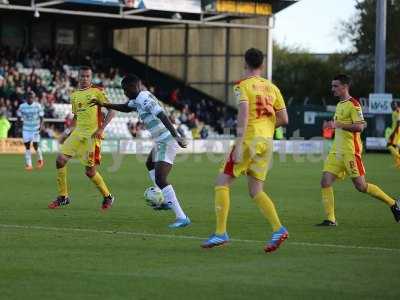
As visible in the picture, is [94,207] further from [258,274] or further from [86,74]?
[258,274]

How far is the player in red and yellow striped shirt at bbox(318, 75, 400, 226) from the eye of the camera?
591 inches

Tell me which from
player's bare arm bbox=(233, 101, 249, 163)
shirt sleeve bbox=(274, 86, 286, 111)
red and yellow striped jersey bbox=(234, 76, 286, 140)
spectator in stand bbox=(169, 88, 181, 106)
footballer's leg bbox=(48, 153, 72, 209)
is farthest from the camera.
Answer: spectator in stand bbox=(169, 88, 181, 106)

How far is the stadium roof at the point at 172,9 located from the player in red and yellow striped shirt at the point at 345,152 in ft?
104

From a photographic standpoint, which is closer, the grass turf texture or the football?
the grass turf texture

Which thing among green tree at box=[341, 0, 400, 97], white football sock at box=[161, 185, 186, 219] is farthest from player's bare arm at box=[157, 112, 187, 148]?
green tree at box=[341, 0, 400, 97]

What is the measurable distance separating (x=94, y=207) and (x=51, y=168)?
13527mm

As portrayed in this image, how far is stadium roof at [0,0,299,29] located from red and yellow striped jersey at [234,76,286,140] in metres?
34.7

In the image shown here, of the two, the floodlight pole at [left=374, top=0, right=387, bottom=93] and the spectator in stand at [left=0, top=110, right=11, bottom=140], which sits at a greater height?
the floodlight pole at [left=374, top=0, right=387, bottom=93]

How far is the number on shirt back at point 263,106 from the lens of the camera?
38.4 feet

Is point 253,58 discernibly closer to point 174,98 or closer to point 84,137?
point 84,137

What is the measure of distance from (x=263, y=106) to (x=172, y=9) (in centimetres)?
3947

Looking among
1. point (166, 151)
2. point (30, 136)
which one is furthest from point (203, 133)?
point (166, 151)

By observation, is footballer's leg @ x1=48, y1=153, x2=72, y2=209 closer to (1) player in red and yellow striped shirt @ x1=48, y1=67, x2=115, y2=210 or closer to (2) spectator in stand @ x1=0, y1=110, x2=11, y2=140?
(1) player in red and yellow striped shirt @ x1=48, y1=67, x2=115, y2=210

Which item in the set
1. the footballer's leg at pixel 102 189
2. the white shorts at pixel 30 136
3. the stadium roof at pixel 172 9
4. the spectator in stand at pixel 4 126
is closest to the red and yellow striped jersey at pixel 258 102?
the footballer's leg at pixel 102 189
